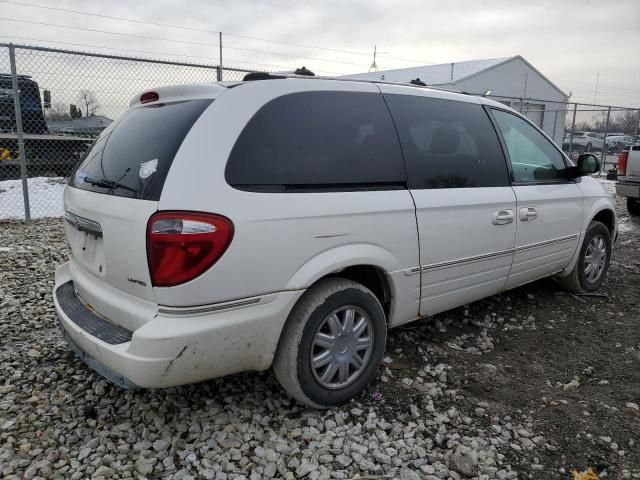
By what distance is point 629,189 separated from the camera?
8805mm

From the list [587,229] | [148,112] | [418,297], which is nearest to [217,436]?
[418,297]

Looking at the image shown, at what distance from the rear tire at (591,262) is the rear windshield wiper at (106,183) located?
3908 mm

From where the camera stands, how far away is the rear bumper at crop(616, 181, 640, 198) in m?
8.68

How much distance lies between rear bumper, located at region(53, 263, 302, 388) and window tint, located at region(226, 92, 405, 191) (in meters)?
0.58

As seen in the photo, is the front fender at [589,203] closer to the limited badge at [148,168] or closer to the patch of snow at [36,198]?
the limited badge at [148,168]

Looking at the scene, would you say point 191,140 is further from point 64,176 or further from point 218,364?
point 64,176

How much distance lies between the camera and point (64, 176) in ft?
32.5

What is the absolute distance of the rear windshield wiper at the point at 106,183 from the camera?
233cm

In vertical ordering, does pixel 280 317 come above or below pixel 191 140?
below

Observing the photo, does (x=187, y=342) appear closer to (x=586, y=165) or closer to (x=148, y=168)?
(x=148, y=168)

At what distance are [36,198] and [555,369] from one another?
26.8 feet

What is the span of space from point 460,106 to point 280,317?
6.81 ft

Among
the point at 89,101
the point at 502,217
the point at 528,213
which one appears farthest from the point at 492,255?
the point at 89,101

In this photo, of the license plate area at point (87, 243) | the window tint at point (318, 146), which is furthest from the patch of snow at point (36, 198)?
the window tint at point (318, 146)
